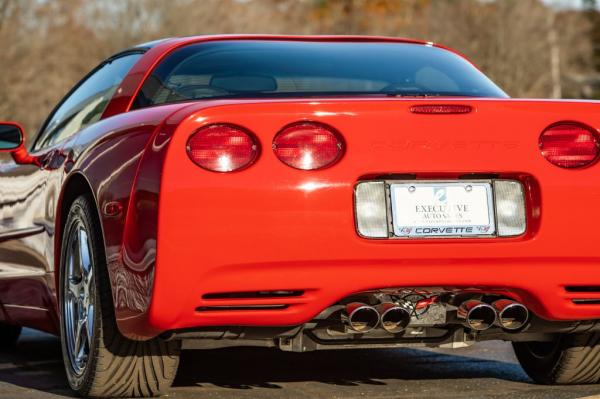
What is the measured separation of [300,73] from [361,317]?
1211mm

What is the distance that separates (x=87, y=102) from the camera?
582cm

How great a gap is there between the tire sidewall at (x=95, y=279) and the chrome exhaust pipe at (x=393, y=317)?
1030mm

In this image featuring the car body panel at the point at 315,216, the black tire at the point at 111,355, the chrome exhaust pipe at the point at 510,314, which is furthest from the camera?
the black tire at the point at 111,355

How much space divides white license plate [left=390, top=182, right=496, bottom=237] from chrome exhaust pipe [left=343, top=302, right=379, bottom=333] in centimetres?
28

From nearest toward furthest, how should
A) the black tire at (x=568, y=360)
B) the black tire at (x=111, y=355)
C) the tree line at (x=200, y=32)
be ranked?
the black tire at (x=111, y=355)
the black tire at (x=568, y=360)
the tree line at (x=200, y=32)

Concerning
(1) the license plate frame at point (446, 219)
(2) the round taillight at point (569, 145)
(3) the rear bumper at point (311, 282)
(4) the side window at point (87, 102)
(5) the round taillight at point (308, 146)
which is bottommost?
(3) the rear bumper at point (311, 282)

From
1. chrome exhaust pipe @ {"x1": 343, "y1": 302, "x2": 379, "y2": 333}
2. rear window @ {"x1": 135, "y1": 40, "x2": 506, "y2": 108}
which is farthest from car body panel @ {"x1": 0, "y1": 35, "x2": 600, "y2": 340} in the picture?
rear window @ {"x1": 135, "y1": 40, "x2": 506, "y2": 108}

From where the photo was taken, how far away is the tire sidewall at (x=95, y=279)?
468 cm

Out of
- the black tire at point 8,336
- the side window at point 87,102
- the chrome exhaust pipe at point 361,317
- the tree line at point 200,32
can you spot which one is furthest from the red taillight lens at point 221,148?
the tree line at point 200,32

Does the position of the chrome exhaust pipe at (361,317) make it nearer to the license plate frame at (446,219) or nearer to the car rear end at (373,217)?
the car rear end at (373,217)

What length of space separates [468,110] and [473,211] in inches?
13.8

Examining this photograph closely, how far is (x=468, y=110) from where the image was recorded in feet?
14.5

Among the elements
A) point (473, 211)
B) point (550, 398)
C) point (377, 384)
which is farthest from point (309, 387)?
point (473, 211)

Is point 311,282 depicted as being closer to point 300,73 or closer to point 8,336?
point 300,73
